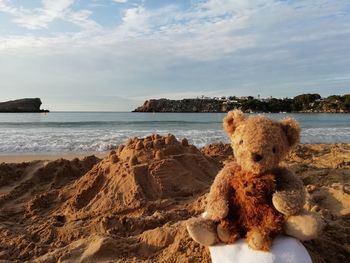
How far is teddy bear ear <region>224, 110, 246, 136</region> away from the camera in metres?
2.47

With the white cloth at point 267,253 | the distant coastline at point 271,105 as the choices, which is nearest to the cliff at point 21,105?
the distant coastline at point 271,105

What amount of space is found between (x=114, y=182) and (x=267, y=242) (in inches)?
131

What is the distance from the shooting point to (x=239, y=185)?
2396 mm

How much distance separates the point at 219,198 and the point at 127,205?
2.63 m

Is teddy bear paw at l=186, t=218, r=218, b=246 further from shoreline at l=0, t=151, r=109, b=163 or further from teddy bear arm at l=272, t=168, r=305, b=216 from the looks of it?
shoreline at l=0, t=151, r=109, b=163

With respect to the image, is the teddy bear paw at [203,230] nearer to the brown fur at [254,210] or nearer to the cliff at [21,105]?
the brown fur at [254,210]

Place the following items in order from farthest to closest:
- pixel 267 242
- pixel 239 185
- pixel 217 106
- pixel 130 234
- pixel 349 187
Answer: pixel 217 106
pixel 349 187
pixel 130 234
pixel 239 185
pixel 267 242

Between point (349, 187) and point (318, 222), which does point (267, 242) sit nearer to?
point (318, 222)

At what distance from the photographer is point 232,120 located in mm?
2510

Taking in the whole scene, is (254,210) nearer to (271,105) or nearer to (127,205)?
(127,205)

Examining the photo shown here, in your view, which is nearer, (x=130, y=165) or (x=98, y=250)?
(x=98, y=250)

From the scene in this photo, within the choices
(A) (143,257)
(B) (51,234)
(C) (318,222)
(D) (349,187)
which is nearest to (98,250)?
(A) (143,257)

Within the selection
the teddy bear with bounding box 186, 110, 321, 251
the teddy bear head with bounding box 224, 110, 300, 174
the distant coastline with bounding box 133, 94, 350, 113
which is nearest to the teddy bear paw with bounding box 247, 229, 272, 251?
the teddy bear with bounding box 186, 110, 321, 251

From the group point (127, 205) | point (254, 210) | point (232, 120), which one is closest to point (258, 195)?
point (254, 210)
